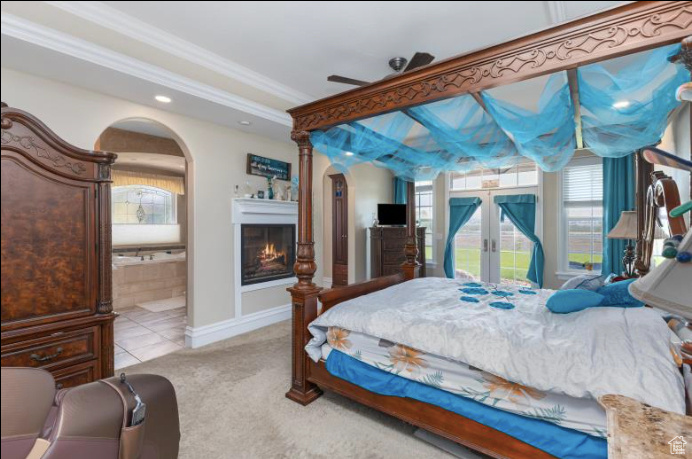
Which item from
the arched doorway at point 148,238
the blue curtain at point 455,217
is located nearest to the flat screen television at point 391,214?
the blue curtain at point 455,217

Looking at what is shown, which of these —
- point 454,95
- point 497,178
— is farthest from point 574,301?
point 497,178

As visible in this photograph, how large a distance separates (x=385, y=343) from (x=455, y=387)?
1.51ft

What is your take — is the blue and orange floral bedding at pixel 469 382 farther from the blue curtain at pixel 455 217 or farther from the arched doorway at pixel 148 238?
the blue curtain at pixel 455 217

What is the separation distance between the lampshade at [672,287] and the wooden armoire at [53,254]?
1223mm

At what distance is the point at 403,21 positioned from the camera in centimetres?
65

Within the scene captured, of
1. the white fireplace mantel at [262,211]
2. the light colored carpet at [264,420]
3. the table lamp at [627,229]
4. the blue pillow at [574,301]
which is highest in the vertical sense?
the white fireplace mantel at [262,211]

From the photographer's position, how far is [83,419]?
2.11 feet

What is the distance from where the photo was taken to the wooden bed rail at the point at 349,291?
2.41 m

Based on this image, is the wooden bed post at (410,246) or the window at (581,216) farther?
the window at (581,216)

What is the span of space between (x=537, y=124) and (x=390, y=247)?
393cm

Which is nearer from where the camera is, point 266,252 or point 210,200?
point 210,200

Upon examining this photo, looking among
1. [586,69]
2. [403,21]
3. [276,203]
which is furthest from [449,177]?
[403,21]

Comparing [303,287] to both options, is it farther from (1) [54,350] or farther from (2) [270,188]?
(2) [270,188]

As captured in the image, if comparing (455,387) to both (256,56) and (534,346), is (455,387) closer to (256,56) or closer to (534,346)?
(534,346)
